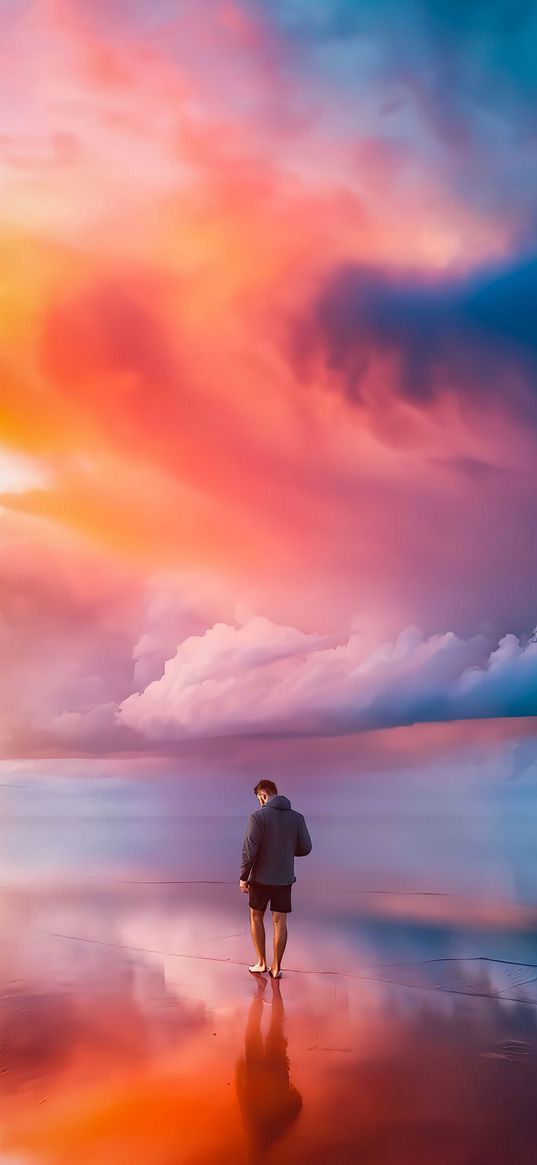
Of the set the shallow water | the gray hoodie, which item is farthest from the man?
the shallow water

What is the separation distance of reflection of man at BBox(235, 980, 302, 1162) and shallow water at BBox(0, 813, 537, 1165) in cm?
2

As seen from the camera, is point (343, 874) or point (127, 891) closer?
point (127, 891)

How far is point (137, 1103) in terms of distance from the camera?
18.1 ft

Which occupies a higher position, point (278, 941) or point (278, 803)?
point (278, 803)

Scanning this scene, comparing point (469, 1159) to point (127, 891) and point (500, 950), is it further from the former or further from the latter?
point (127, 891)

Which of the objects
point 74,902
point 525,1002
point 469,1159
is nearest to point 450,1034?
point 525,1002

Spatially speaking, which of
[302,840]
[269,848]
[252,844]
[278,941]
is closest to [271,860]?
[269,848]

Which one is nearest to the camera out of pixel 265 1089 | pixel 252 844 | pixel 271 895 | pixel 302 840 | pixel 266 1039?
pixel 265 1089

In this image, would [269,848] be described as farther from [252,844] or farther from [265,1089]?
[265,1089]

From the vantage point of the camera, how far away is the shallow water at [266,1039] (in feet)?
16.1

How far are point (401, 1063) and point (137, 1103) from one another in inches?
72.8

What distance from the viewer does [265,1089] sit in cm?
557

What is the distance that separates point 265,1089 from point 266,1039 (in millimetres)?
1105

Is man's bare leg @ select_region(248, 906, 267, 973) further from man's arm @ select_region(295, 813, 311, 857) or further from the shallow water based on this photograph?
man's arm @ select_region(295, 813, 311, 857)
